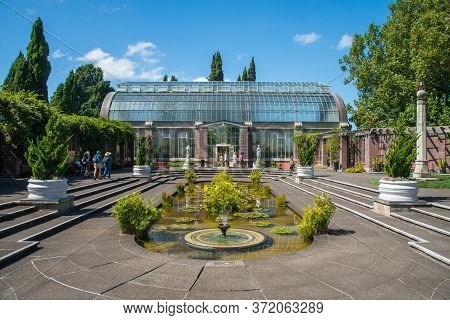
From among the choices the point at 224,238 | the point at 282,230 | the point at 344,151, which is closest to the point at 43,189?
the point at 224,238

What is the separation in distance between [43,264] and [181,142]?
1533 inches

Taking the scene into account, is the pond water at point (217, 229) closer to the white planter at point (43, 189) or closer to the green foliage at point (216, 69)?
the white planter at point (43, 189)

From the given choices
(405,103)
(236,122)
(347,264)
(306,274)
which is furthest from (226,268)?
(236,122)

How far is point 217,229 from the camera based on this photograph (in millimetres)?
9094

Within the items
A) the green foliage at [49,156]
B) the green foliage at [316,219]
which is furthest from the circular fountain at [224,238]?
the green foliage at [49,156]

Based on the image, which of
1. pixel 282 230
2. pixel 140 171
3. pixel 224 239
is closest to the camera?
pixel 224 239

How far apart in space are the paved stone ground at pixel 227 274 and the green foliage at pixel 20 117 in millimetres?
14520

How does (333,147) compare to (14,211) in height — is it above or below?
above

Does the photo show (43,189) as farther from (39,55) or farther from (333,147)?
(39,55)

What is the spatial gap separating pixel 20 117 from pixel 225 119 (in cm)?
2898

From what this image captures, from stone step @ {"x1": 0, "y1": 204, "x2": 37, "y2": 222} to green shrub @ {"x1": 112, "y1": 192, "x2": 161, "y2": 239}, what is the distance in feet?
10.0

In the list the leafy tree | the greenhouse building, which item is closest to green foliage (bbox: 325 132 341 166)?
the leafy tree

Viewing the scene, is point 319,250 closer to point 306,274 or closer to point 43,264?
point 306,274

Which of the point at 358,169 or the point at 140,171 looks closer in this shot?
the point at 140,171
